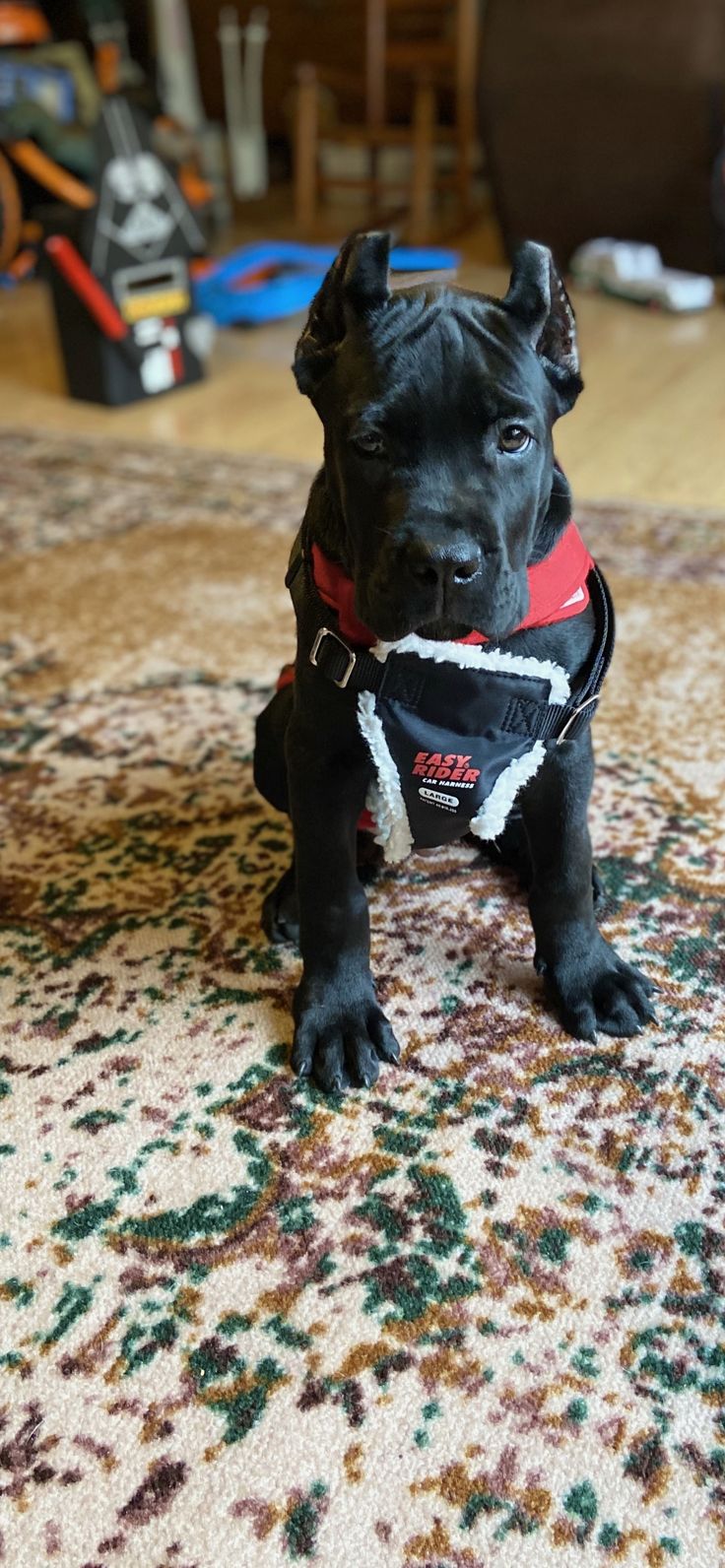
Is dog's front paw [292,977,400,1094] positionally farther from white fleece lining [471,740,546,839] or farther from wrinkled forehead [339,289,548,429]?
wrinkled forehead [339,289,548,429]

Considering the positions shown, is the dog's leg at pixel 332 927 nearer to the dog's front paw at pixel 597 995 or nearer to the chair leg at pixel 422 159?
the dog's front paw at pixel 597 995

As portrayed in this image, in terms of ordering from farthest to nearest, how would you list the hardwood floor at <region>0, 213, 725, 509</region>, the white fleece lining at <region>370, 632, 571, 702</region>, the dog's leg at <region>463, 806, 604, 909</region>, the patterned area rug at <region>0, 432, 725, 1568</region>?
the hardwood floor at <region>0, 213, 725, 509</region>, the dog's leg at <region>463, 806, 604, 909</region>, the white fleece lining at <region>370, 632, 571, 702</region>, the patterned area rug at <region>0, 432, 725, 1568</region>

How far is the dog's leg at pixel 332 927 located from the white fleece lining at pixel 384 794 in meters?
0.02

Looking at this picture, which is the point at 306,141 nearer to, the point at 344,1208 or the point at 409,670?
the point at 409,670

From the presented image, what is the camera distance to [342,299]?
3.54 feet

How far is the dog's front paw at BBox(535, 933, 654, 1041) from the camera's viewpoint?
1.29 meters

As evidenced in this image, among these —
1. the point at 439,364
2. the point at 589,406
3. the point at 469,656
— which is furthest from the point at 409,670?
the point at 589,406

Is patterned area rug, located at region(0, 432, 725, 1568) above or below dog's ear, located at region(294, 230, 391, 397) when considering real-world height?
below

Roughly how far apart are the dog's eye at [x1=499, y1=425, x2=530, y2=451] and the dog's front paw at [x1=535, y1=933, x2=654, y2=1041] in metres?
0.52

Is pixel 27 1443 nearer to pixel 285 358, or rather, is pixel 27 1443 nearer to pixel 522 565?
pixel 522 565

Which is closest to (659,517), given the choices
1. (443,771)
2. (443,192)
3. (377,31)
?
(443,771)

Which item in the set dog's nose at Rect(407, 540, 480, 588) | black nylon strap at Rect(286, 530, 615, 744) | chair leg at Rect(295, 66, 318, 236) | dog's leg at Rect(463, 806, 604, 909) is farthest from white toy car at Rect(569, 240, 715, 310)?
dog's nose at Rect(407, 540, 480, 588)

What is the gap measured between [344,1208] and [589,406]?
2683 mm

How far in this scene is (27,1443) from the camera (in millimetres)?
930
